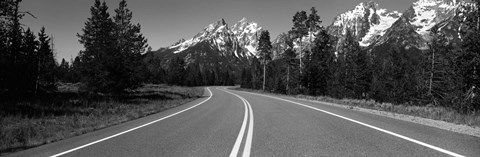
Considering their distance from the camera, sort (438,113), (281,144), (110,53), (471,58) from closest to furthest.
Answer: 1. (281,144)
2. (438,113)
3. (471,58)
4. (110,53)

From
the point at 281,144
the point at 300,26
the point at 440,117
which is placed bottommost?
the point at 281,144

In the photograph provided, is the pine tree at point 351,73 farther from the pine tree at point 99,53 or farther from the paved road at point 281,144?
the paved road at point 281,144

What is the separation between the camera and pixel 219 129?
27.1 ft

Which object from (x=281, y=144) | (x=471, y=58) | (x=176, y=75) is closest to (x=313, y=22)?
(x=471, y=58)

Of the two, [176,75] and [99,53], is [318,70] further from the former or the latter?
[176,75]

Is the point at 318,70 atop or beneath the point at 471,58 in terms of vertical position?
atop

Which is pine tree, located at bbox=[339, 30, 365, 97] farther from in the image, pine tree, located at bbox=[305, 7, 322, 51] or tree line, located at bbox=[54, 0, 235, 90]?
tree line, located at bbox=[54, 0, 235, 90]

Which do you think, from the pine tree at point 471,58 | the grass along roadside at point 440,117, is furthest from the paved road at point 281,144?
the pine tree at point 471,58

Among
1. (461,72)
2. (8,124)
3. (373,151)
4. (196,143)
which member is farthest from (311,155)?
(461,72)

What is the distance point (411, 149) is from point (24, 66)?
3168cm

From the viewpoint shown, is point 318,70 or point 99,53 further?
point 318,70

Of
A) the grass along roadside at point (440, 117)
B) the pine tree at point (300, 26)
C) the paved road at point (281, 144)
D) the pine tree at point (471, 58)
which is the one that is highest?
the pine tree at point (300, 26)

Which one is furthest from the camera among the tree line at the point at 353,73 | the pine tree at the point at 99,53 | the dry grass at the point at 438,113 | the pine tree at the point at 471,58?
the tree line at the point at 353,73

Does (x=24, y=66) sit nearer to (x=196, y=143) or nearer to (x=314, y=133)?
(x=196, y=143)
